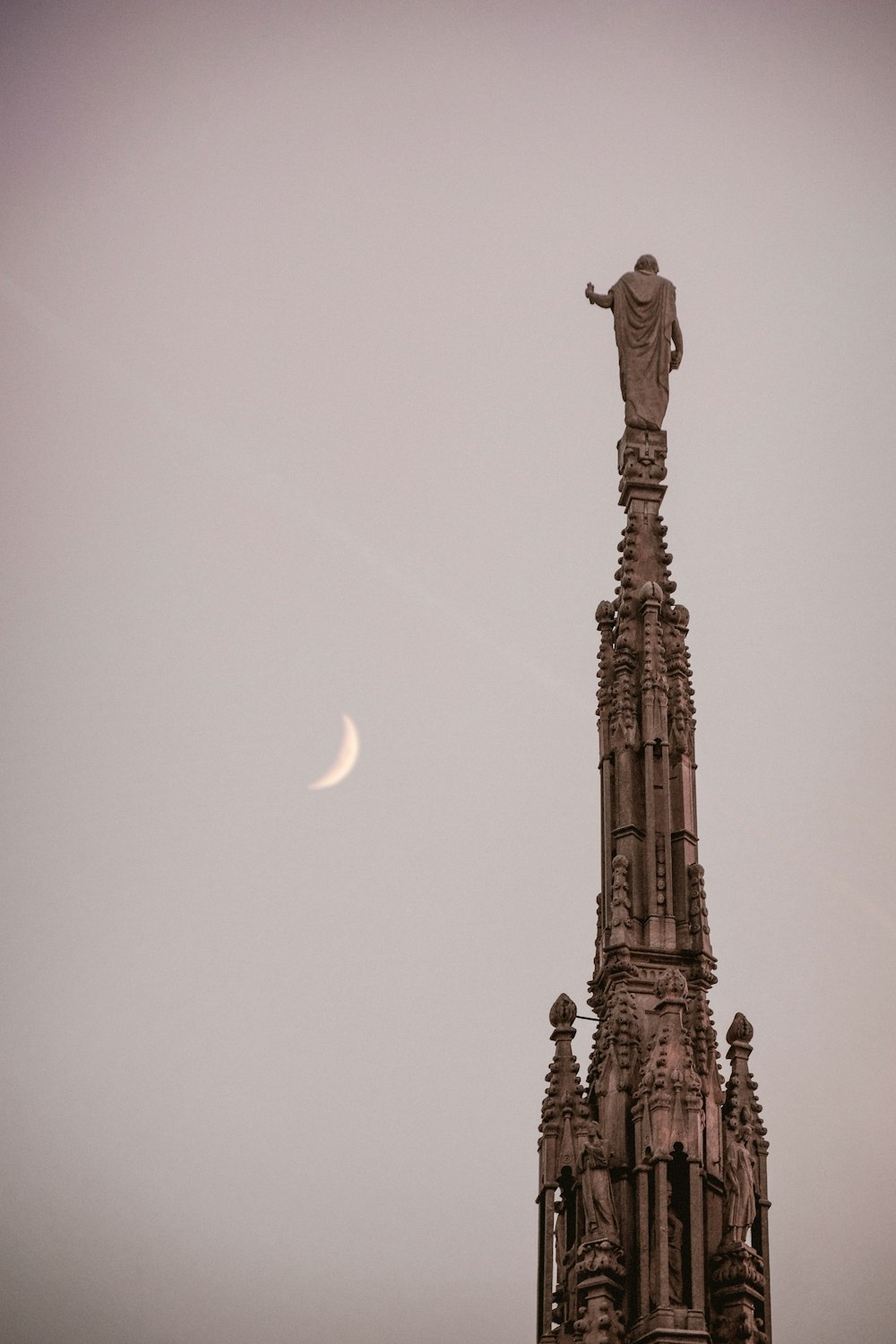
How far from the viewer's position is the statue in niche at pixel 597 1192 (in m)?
18.4

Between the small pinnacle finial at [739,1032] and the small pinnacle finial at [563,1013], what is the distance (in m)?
1.73

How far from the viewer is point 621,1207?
61.3 ft

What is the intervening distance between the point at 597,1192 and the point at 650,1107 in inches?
39.4


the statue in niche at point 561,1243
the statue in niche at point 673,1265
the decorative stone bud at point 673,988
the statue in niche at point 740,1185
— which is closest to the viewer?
the statue in niche at point 673,1265

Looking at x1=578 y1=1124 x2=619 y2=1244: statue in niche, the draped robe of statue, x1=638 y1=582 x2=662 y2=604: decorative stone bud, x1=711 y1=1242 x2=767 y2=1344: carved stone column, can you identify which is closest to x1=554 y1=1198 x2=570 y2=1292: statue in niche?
x1=578 y1=1124 x2=619 y2=1244: statue in niche

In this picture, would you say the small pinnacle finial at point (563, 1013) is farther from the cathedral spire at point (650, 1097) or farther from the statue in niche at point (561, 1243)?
the statue in niche at point (561, 1243)

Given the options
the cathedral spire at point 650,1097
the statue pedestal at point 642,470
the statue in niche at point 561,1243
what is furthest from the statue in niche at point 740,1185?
the statue pedestal at point 642,470

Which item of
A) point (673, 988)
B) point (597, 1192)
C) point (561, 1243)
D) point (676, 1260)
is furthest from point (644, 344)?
point (676, 1260)

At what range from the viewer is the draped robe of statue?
2436 cm

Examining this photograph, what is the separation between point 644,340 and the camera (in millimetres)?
24609

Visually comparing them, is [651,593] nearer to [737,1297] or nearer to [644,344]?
[644,344]

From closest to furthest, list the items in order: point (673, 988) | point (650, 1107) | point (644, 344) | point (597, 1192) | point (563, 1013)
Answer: point (597, 1192), point (650, 1107), point (673, 988), point (563, 1013), point (644, 344)

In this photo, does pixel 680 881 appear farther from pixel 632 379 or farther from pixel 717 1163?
pixel 632 379

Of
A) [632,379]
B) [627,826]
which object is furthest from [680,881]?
[632,379]
